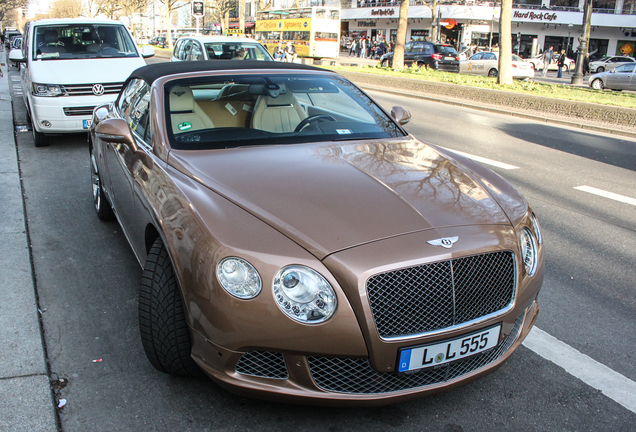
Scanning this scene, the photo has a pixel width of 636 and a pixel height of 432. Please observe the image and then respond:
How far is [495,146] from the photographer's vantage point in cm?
1010

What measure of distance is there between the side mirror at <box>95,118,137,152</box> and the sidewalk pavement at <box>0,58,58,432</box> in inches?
46.0

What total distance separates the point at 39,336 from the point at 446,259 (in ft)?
7.72

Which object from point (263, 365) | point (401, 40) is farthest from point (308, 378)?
point (401, 40)

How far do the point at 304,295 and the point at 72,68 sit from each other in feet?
25.1

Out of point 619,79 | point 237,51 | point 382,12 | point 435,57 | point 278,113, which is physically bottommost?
point 619,79

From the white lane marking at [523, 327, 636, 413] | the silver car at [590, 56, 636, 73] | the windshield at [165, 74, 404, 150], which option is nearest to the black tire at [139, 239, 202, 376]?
the windshield at [165, 74, 404, 150]

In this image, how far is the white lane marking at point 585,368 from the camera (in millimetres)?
2891

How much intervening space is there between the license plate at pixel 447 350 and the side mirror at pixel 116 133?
2.22m

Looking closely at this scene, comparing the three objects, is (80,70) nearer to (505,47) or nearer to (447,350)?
(447,350)

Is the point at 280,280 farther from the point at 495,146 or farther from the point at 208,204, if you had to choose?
the point at 495,146

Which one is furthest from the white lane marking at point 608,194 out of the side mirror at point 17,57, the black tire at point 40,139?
the side mirror at point 17,57

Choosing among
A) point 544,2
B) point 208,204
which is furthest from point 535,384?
point 544,2

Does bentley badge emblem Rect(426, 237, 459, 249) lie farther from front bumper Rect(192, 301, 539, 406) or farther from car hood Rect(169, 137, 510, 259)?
front bumper Rect(192, 301, 539, 406)

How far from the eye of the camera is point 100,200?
5148 mm
